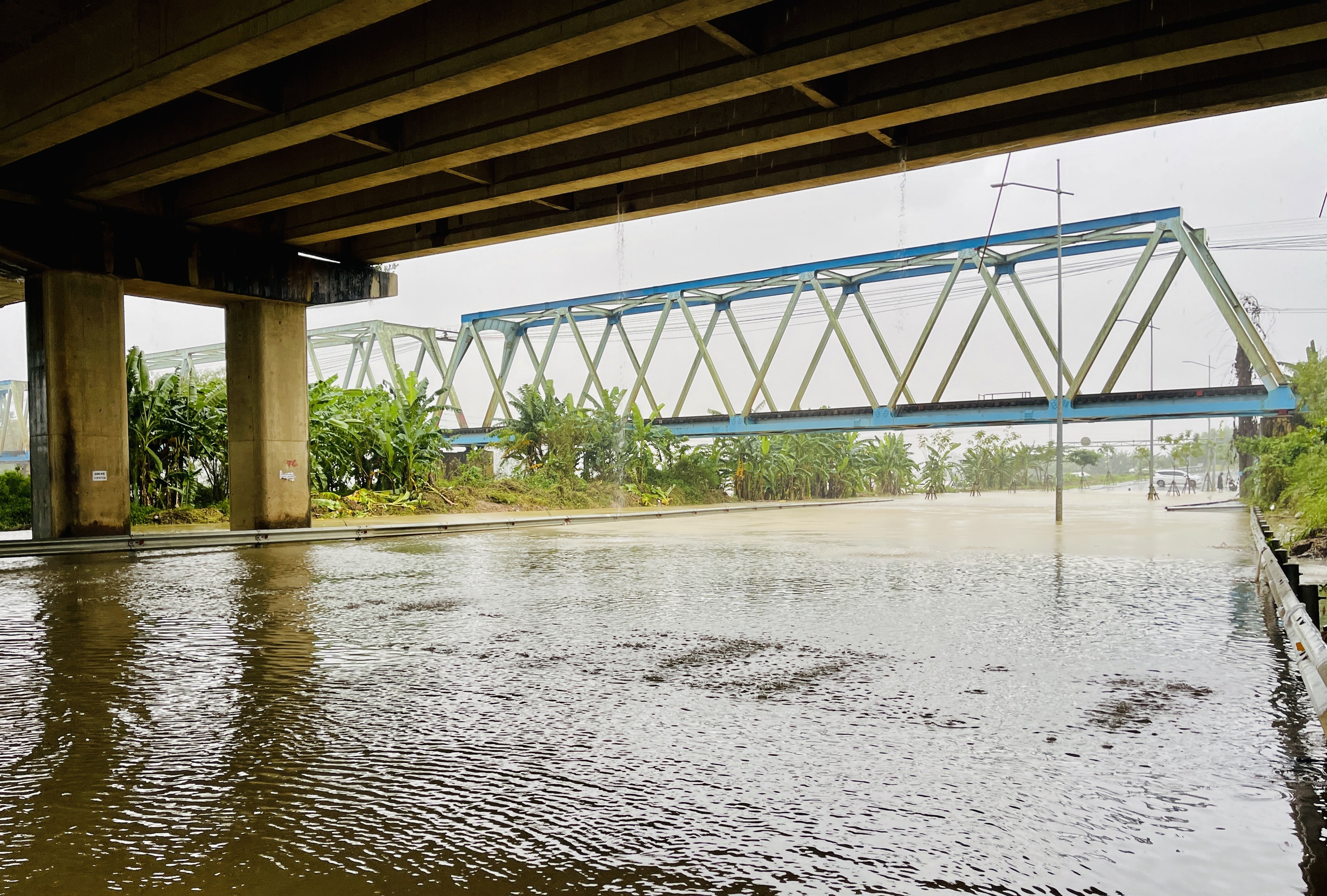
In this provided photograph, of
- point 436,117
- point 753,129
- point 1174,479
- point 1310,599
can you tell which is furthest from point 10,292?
point 1174,479

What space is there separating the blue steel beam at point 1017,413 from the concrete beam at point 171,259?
20.9 m

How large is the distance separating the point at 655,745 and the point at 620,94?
8.89 metres

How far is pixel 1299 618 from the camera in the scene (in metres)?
5.65

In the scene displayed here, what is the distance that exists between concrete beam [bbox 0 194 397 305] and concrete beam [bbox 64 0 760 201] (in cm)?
344

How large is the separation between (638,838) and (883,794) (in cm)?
106

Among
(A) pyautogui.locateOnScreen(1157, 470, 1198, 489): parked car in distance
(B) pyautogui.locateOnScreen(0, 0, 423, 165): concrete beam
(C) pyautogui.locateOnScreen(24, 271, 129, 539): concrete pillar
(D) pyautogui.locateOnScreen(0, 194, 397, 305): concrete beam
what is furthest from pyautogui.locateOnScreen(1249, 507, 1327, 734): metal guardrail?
(A) pyautogui.locateOnScreen(1157, 470, 1198, 489): parked car in distance

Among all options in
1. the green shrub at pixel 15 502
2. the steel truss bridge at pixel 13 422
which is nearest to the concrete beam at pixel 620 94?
the green shrub at pixel 15 502

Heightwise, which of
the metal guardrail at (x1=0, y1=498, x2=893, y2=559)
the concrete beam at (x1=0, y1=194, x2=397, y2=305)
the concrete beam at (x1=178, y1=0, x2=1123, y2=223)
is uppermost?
the concrete beam at (x1=178, y1=0, x2=1123, y2=223)

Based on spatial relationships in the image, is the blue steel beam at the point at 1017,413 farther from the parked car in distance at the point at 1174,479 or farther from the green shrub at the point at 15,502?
the parked car in distance at the point at 1174,479

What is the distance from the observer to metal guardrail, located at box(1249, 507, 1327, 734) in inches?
177

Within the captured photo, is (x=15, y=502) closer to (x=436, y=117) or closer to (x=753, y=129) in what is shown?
(x=436, y=117)

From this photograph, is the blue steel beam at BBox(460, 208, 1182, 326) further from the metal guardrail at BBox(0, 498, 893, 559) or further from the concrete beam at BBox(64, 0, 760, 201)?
the concrete beam at BBox(64, 0, 760, 201)

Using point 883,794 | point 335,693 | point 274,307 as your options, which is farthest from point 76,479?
point 883,794

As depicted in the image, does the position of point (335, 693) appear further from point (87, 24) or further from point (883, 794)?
point (87, 24)
